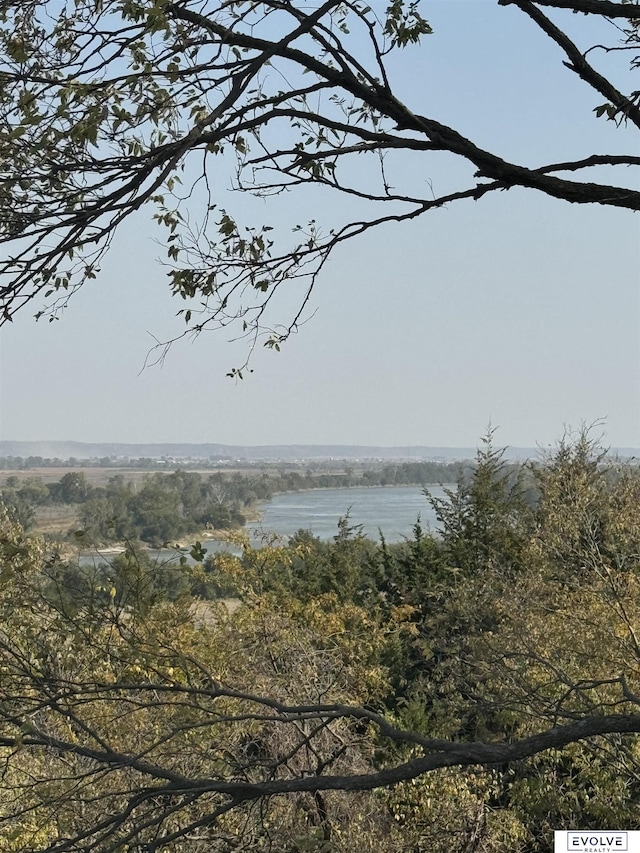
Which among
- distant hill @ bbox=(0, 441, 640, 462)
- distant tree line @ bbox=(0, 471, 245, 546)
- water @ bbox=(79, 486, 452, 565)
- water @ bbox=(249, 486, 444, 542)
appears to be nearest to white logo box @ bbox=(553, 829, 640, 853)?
distant tree line @ bbox=(0, 471, 245, 546)

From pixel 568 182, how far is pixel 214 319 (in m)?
1.43

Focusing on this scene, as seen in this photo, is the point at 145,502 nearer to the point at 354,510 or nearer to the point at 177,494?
the point at 177,494

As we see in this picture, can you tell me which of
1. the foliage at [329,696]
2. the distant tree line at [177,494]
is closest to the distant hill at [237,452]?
the distant tree line at [177,494]

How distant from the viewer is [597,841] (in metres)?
8.38

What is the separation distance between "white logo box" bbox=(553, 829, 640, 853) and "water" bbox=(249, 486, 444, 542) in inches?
495

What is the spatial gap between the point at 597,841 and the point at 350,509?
14.2 meters

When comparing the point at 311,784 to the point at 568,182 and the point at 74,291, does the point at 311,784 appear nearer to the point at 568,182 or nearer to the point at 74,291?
the point at 74,291

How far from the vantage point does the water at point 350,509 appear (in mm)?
32303

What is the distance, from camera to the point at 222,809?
2.61 metres

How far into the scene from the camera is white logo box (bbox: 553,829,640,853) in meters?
8.02

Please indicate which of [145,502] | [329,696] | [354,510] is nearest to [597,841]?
[329,696]

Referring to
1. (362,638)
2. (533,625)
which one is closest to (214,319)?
(533,625)

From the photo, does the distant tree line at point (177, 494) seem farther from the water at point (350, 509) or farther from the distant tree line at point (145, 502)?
the water at point (350, 509)

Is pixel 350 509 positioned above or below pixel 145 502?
above
